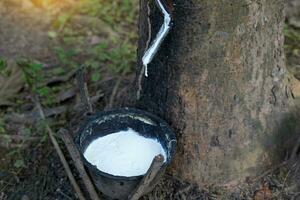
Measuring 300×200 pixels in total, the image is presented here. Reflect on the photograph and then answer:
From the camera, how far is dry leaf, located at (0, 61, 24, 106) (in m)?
3.24

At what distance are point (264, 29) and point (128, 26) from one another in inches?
66.3

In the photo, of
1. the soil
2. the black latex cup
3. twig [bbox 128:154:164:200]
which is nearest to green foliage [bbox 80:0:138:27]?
the soil

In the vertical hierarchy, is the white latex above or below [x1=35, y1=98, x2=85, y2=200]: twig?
above

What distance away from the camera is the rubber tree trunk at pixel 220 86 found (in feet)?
7.42

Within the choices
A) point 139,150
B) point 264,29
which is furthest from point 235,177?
point 264,29

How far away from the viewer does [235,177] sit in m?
2.60

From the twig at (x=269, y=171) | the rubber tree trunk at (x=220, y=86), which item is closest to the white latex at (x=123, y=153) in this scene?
the rubber tree trunk at (x=220, y=86)

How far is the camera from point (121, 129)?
2.52 metres

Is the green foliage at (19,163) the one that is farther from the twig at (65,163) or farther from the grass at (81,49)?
the twig at (65,163)

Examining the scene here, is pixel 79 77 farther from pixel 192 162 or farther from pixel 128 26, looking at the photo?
pixel 128 26

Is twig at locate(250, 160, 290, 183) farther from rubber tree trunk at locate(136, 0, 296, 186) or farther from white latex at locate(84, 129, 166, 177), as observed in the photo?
white latex at locate(84, 129, 166, 177)

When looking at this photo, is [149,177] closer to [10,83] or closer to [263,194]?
[263,194]

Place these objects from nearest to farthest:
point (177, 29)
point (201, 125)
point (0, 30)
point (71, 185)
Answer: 1. point (177, 29)
2. point (201, 125)
3. point (71, 185)
4. point (0, 30)

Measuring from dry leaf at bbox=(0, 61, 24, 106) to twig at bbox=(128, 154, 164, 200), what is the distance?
1.25m
